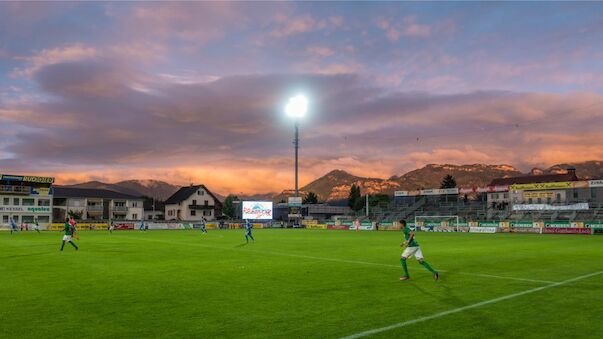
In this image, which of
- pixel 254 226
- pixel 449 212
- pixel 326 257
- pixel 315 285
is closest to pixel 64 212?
pixel 254 226

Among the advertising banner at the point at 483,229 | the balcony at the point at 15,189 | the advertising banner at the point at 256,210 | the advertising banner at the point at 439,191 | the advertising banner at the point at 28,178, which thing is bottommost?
the advertising banner at the point at 483,229

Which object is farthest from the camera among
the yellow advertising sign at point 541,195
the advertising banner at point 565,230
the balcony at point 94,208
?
the balcony at point 94,208

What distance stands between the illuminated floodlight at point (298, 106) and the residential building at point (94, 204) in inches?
2095

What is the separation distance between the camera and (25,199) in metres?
86.5

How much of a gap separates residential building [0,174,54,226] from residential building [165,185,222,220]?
109 ft

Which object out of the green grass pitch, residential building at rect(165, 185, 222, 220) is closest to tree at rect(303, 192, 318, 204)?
residential building at rect(165, 185, 222, 220)

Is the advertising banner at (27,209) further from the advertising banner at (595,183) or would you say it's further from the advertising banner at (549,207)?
the advertising banner at (595,183)

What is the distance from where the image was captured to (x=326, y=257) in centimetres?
2423

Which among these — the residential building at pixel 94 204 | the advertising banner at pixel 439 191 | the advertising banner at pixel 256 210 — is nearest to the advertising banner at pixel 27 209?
the residential building at pixel 94 204

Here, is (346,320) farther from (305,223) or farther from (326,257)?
(305,223)

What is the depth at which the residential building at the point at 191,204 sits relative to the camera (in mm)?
118375

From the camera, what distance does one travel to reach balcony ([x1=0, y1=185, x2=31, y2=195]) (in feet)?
275

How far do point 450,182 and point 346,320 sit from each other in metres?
155

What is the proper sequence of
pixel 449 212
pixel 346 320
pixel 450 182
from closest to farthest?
pixel 346 320 < pixel 449 212 < pixel 450 182
